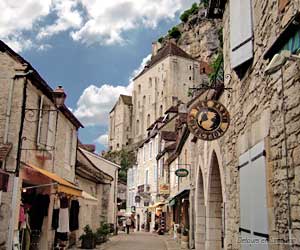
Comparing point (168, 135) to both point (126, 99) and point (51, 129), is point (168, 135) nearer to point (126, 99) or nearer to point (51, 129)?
point (51, 129)

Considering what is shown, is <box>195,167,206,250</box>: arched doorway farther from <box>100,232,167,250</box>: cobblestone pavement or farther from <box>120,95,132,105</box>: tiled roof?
<box>120,95,132,105</box>: tiled roof

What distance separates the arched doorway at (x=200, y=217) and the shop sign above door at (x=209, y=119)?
8.60m

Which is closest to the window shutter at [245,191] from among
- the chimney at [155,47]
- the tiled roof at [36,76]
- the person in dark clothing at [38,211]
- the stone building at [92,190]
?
the tiled roof at [36,76]

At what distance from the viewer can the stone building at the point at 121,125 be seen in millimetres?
106250

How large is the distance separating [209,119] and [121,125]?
98872 mm

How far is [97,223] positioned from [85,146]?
8.42 metres

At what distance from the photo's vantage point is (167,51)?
305 ft

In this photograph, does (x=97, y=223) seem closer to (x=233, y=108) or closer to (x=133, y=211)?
(x=233, y=108)

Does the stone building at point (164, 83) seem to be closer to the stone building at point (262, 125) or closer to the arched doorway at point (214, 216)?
the arched doorway at point (214, 216)

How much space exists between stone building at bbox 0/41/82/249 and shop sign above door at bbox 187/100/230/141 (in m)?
4.57

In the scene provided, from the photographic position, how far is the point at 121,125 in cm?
10744

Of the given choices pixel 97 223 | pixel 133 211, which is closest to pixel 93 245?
pixel 97 223

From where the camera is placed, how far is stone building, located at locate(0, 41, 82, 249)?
38.0 ft

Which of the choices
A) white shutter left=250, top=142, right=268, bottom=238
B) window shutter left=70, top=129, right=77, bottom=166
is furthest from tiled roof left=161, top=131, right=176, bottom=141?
white shutter left=250, top=142, right=268, bottom=238
